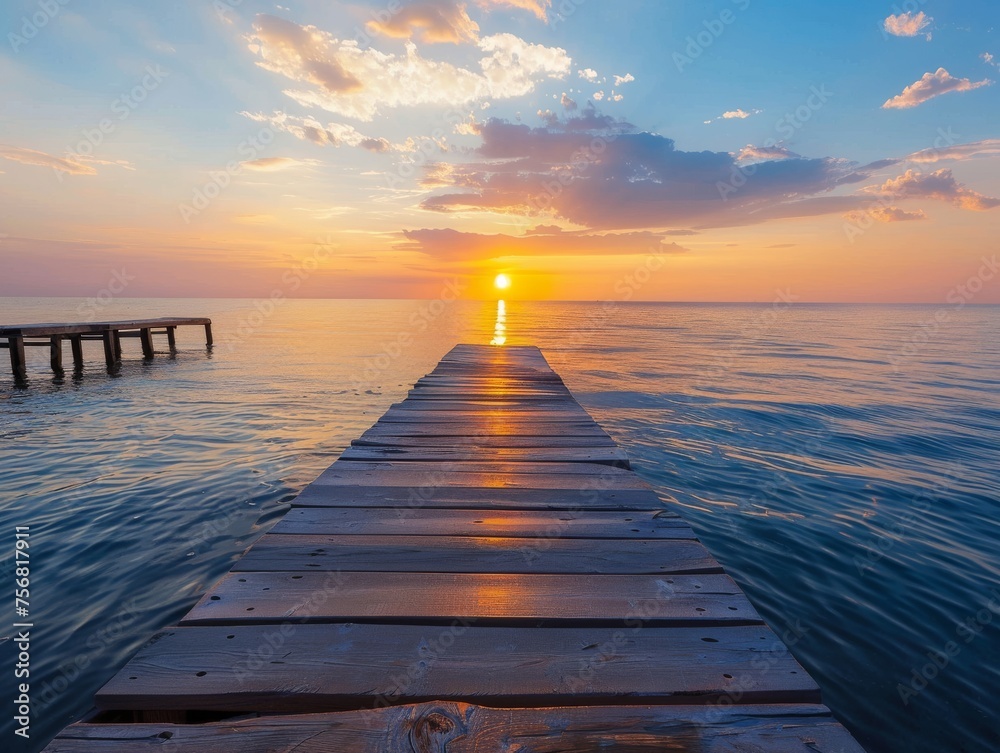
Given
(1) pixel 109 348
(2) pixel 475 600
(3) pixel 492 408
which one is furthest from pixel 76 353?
(2) pixel 475 600

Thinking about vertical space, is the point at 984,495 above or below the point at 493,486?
below

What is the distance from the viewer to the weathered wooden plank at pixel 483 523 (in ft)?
10.6

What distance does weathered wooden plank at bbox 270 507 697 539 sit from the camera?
3.22m

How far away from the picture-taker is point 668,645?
2.09m

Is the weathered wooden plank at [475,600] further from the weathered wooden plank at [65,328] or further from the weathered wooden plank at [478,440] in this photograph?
the weathered wooden plank at [65,328]

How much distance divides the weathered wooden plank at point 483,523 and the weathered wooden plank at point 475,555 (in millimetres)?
82

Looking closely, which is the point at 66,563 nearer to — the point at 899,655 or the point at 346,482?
the point at 346,482

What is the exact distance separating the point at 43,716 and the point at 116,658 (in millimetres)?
540

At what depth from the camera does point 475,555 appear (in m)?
2.92

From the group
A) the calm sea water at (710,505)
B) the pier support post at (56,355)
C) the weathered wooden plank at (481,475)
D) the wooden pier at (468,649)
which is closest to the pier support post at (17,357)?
the calm sea water at (710,505)

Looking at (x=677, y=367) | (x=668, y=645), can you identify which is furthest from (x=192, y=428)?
(x=677, y=367)

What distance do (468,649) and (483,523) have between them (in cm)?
136

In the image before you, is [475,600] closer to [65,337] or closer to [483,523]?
[483,523]

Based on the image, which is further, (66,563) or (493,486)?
(66,563)
